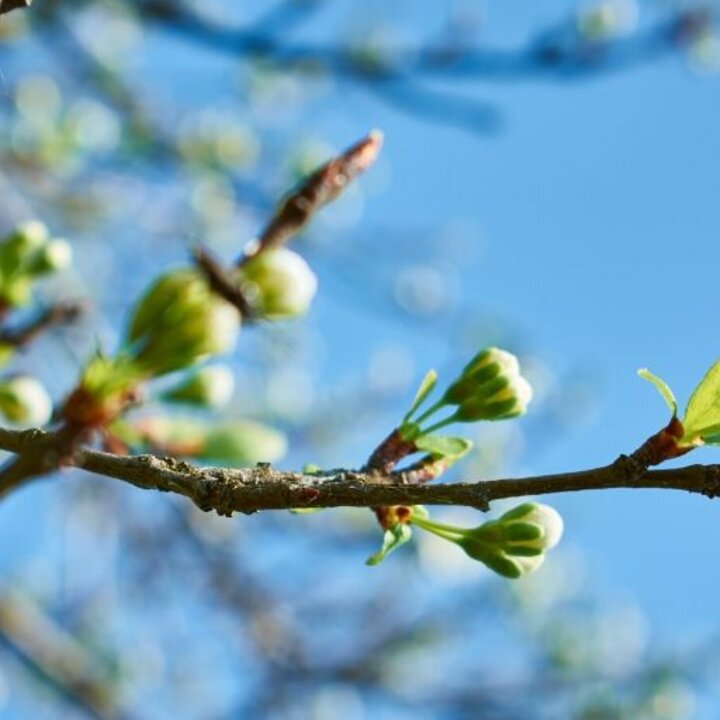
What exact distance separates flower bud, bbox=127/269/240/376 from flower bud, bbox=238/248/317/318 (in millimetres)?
54

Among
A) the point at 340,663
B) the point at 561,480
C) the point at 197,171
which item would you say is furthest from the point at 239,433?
the point at 340,663

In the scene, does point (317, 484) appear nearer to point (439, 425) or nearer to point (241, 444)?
point (439, 425)

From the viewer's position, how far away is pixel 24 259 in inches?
76.3

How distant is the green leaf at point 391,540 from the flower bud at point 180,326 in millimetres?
375

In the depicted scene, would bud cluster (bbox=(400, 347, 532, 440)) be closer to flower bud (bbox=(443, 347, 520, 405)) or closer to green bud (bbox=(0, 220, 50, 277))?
flower bud (bbox=(443, 347, 520, 405))

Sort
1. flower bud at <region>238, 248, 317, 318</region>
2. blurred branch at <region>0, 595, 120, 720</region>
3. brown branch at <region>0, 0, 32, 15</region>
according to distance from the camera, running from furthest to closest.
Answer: blurred branch at <region>0, 595, 120, 720</region> → flower bud at <region>238, 248, 317, 318</region> → brown branch at <region>0, 0, 32, 15</region>

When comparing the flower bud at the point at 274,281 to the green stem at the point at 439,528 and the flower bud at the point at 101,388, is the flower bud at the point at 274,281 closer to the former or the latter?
the flower bud at the point at 101,388

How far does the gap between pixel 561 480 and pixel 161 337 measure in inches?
26.8

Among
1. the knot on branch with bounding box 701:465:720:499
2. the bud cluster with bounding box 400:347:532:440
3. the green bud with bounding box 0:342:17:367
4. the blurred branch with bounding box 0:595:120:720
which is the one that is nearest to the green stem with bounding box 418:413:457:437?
the bud cluster with bounding box 400:347:532:440

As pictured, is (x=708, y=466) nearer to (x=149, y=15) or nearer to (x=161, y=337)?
(x=161, y=337)

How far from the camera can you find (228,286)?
1.58 meters

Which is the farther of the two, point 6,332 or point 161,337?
point 6,332

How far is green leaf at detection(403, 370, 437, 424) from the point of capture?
1508 millimetres

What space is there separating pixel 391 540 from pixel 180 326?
1.45ft
